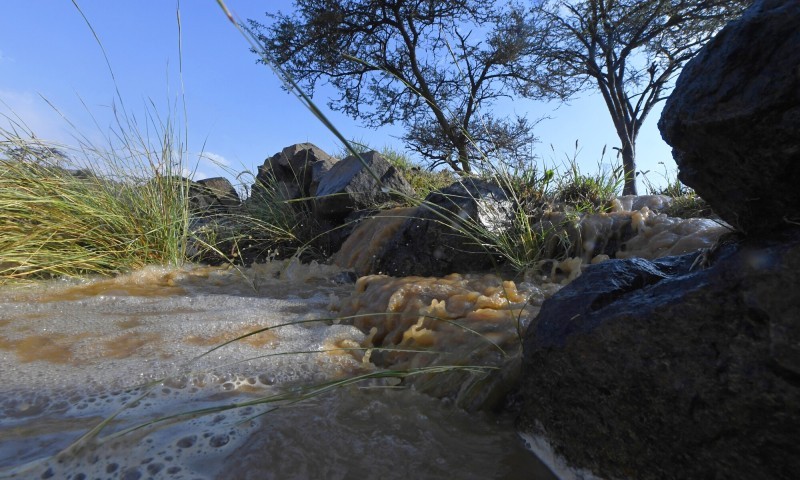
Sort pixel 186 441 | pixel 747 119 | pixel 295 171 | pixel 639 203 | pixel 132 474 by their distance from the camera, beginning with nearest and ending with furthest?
pixel 747 119 < pixel 132 474 < pixel 186 441 < pixel 639 203 < pixel 295 171

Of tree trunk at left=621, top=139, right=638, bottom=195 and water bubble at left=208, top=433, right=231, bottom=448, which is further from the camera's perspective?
tree trunk at left=621, top=139, right=638, bottom=195

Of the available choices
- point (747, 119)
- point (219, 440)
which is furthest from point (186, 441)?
point (747, 119)

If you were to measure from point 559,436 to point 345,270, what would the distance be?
3801 millimetres

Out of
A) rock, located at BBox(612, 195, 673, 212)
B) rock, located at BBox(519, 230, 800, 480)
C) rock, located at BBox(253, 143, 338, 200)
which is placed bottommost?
rock, located at BBox(519, 230, 800, 480)

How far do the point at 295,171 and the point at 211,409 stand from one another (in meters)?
7.68

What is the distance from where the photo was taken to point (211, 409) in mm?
1385

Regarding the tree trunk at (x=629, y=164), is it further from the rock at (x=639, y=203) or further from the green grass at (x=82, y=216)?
the green grass at (x=82, y=216)

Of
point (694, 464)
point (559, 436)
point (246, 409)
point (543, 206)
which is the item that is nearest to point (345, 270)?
point (543, 206)

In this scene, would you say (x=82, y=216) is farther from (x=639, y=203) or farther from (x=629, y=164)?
(x=629, y=164)

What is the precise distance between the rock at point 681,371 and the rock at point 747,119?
0.11 metres

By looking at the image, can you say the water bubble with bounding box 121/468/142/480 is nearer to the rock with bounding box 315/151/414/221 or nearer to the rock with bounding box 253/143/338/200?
the rock with bounding box 315/151/414/221

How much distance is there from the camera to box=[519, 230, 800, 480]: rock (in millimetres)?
985

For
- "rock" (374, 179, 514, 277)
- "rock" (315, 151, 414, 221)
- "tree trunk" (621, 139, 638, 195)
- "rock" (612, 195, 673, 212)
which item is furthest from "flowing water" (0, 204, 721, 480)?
"tree trunk" (621, 139, 638, 195)

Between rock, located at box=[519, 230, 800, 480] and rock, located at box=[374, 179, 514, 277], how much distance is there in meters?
2.69
